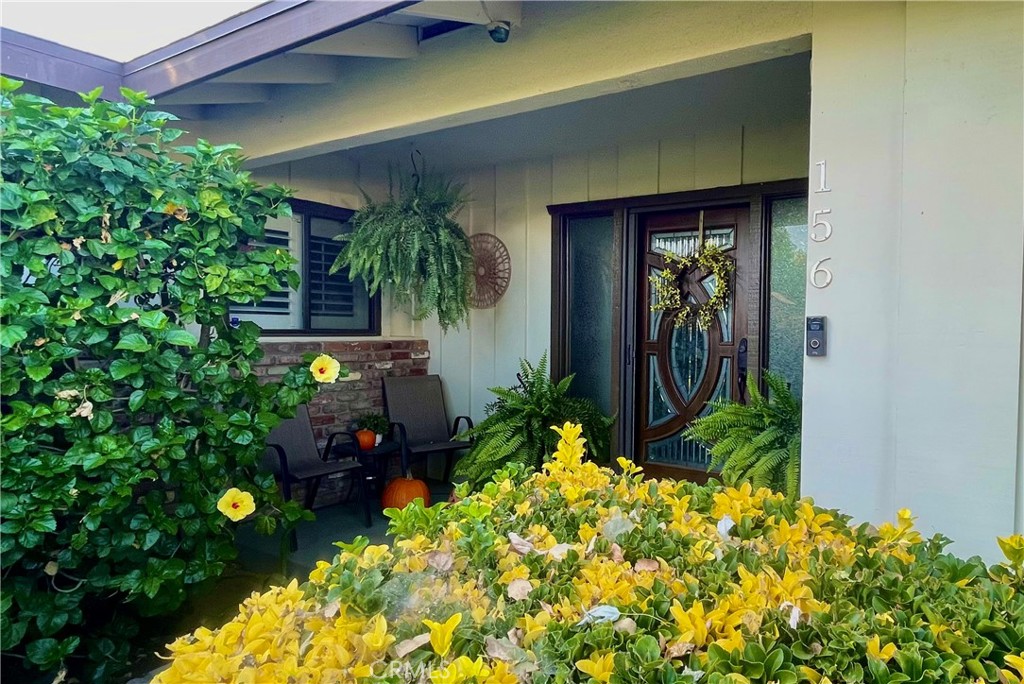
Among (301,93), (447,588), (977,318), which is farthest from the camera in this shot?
(301,93)

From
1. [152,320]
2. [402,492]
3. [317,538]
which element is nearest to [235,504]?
[152,320]

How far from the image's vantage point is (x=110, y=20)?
2725 millimetres

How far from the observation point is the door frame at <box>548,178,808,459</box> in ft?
10.4

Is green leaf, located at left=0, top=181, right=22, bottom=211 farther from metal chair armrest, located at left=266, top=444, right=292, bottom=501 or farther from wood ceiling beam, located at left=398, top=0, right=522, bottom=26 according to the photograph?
metal chair armrest, located at left=266, top=444, right=292, bottom=501

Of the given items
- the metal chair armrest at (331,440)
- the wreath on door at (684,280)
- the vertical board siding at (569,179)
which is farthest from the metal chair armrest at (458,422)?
the vertical board siding at (569,179)

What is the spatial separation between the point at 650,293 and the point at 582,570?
9.37 ft

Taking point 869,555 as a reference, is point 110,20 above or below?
above

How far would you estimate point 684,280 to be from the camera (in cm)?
349

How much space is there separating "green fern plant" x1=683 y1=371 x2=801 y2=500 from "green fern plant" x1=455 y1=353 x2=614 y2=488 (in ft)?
3.14

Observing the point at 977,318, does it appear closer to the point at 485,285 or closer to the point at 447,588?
the point at 447,588

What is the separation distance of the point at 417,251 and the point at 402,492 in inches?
58.5

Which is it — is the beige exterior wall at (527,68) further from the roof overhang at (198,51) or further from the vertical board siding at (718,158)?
the vertical board siding at (718,158)

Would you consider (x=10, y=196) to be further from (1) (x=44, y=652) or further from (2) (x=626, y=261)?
(2) (x=626, y=261)

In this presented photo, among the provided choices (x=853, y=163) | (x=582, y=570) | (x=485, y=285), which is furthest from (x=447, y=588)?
(x=485, y=285)
